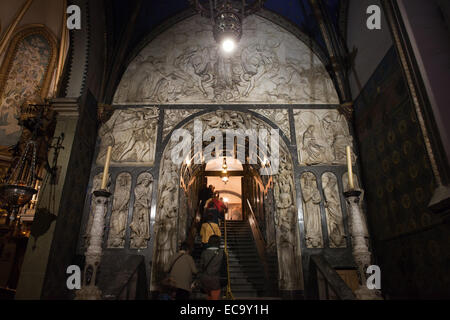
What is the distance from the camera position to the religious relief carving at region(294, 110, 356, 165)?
25.2 ft

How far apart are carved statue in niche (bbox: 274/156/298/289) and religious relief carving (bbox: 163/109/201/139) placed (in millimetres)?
2928

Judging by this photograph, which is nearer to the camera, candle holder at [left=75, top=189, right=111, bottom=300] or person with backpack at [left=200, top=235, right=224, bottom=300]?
candle holder at [left=75, top=189, right=111, bottom=300]

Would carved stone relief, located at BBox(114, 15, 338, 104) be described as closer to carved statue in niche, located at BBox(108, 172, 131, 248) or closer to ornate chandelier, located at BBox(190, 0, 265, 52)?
ornate chandelier, located at BBox(190, 0, 265, 52)

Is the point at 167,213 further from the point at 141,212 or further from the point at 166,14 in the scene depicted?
the point at 166,14

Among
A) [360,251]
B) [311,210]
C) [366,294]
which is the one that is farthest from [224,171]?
[366,294]

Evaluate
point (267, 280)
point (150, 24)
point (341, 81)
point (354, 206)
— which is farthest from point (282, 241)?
point (150, 24)

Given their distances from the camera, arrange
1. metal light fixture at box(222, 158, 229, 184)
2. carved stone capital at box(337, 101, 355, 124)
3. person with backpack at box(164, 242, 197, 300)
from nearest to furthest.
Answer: person with backpack at box(164, 242, 197, 300)
carved stone capital at box(337, 101, 355, 124)
metal light fixture at box(222, 158, 229, 184)

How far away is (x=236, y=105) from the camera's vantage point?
831 centimetres

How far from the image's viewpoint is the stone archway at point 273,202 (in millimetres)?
6867

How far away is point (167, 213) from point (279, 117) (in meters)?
3.98

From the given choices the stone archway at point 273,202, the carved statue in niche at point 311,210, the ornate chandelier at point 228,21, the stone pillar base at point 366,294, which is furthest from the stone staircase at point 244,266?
the ornate chandelier at point 228,21

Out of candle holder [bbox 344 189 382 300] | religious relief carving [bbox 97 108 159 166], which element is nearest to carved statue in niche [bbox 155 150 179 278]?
religious relief carving [bbox 97 108 159 166]

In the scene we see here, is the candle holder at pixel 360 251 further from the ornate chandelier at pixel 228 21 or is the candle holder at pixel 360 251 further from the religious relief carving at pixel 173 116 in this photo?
the religious relief carving at pixel 173 116

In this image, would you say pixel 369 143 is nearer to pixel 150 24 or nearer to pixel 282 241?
pixel 282 241
